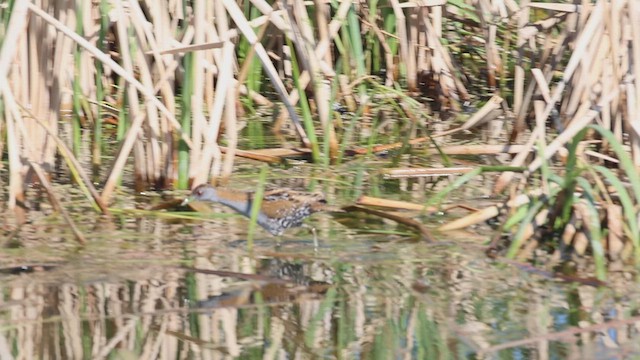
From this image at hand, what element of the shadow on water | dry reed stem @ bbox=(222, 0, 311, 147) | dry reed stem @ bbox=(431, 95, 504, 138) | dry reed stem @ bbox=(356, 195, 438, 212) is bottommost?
the shadow on water

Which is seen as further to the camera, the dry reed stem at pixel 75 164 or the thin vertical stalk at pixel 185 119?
the thin vertical stalk at pixel 185 119

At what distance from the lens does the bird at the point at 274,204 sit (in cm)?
450

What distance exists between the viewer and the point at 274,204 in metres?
4.52

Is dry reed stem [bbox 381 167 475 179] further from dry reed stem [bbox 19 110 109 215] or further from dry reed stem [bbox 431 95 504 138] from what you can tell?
dry reed stem [bbox 19 110 109 215]

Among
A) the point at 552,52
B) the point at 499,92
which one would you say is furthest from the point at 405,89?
the point at 552,52

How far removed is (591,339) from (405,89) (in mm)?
3978

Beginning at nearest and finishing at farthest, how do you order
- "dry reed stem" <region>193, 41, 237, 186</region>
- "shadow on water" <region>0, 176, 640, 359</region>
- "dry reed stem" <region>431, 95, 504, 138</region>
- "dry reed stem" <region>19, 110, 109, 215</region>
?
"shadow on water" <region>0, 176, 640, 359</region>
"dry reed stem" <region>19, 110, 109, 215</region>
"dry reed stem" <region>193, 41, 237, 186</region>
"dry reed stem" <region>431, 95, 504, 138</region>

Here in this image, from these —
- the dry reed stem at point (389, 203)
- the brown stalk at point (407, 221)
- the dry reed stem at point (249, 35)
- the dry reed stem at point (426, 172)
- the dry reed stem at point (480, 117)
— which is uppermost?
the dry reed stem at point (249, 35)

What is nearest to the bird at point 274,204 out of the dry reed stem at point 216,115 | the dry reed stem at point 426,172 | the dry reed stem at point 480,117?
the dry reed stem at point 216,115

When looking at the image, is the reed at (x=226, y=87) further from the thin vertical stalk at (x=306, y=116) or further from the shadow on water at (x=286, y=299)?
the shadow on water at (x=286, y=299)

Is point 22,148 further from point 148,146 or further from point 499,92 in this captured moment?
point 499,92

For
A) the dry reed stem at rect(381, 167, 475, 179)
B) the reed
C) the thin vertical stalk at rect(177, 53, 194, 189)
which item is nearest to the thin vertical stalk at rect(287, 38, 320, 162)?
the reed

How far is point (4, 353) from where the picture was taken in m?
3.31

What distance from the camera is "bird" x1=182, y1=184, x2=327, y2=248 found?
4496 millimetres
